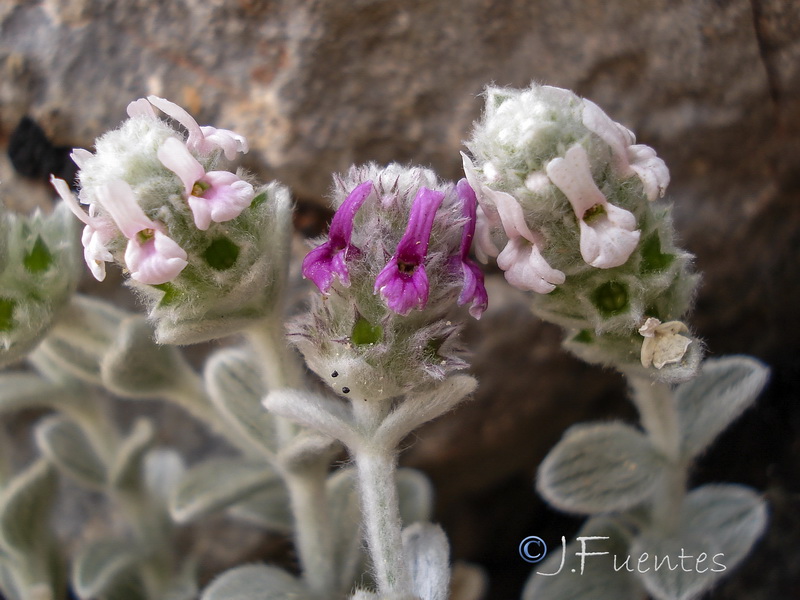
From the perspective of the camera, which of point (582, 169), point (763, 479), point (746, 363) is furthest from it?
point (763, 479)

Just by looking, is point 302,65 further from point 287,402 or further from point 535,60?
point 287,402

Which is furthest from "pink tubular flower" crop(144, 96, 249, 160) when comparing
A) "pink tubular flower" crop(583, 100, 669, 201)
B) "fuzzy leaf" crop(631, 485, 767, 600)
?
"fuzzy leaf" crop(631, 485, 767, 600)

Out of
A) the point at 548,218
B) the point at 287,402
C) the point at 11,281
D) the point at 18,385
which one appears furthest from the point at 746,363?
the point at 18,385

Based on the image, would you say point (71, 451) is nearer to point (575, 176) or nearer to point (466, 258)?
point (466, 258)

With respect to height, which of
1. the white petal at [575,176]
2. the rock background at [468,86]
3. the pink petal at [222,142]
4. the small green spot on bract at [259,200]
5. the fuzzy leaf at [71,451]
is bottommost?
the white petal at [575,176]

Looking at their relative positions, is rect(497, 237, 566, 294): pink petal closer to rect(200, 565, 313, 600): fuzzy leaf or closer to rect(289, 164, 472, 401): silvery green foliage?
rect(289, 164, 472, 401): silvery green foliage

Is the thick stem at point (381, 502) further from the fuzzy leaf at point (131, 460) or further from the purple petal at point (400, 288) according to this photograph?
the fuzzy leaf at point (131, 460)

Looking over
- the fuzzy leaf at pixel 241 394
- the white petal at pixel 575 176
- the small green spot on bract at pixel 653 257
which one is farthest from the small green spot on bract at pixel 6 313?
the small green spot on bract at pixel 653 257
